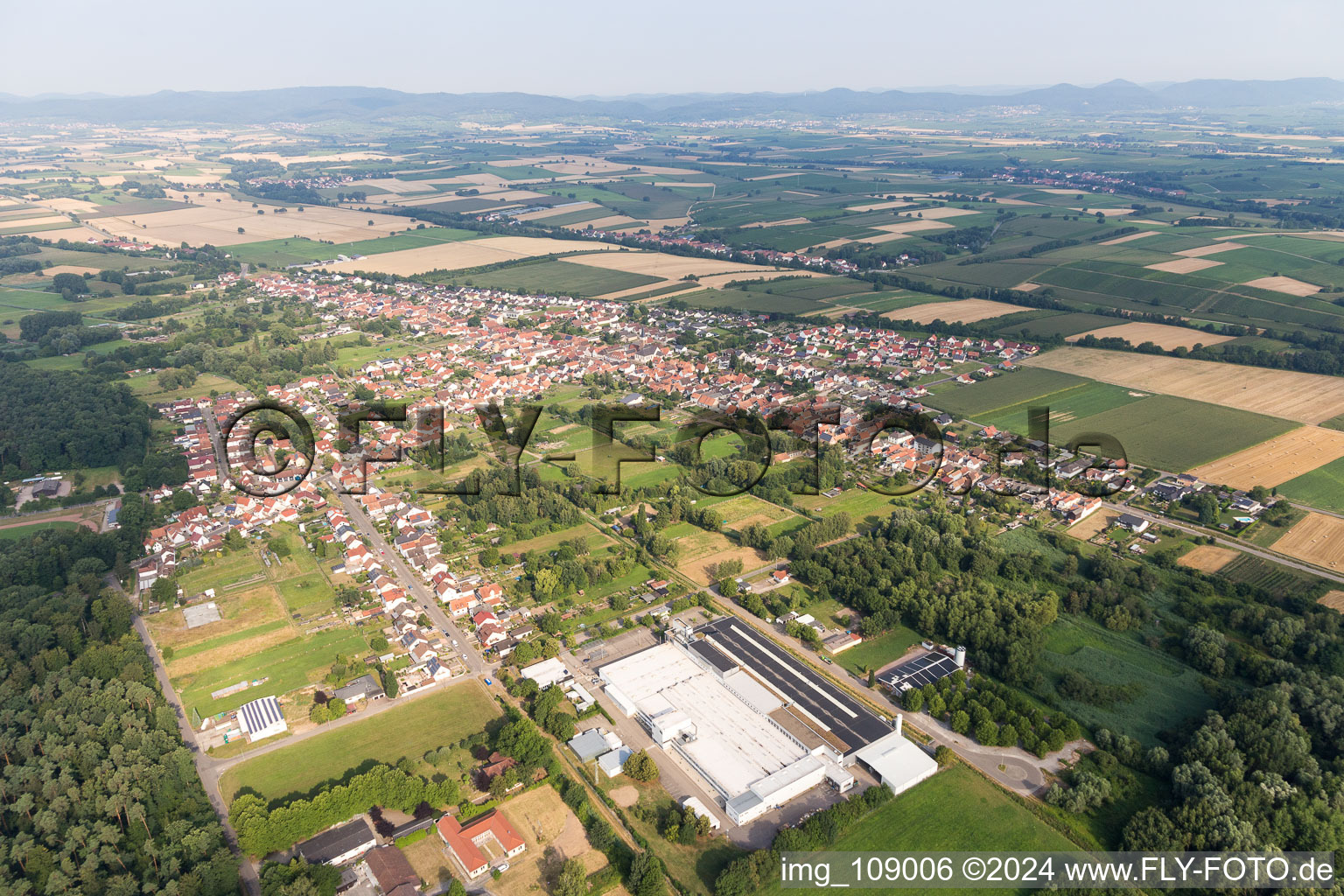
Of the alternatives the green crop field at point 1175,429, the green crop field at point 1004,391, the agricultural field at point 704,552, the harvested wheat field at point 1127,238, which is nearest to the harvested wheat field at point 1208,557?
the green crop field at point 1175,429

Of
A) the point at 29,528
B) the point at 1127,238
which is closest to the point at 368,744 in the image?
the point at 29,528

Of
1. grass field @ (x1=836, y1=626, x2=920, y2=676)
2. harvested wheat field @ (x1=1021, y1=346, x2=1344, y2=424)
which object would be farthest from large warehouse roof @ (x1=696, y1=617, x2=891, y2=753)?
harvested wheat field @ (x1=1021, y1=346, x2=1344, y2=424)

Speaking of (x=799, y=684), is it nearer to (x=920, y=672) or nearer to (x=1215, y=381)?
(x=920, y=672)

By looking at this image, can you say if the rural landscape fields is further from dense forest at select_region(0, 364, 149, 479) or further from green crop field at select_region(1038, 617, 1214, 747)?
dense forest at select_region(0, 364, 149, 479)

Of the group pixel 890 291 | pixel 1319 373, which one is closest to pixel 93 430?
pixel 890 291

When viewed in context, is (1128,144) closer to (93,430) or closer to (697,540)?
(697,540)

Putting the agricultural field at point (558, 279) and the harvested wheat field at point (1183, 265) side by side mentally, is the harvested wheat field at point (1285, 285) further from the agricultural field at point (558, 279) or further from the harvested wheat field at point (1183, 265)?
the agricultural field at point (558, 279)

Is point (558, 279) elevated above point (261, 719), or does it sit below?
above
